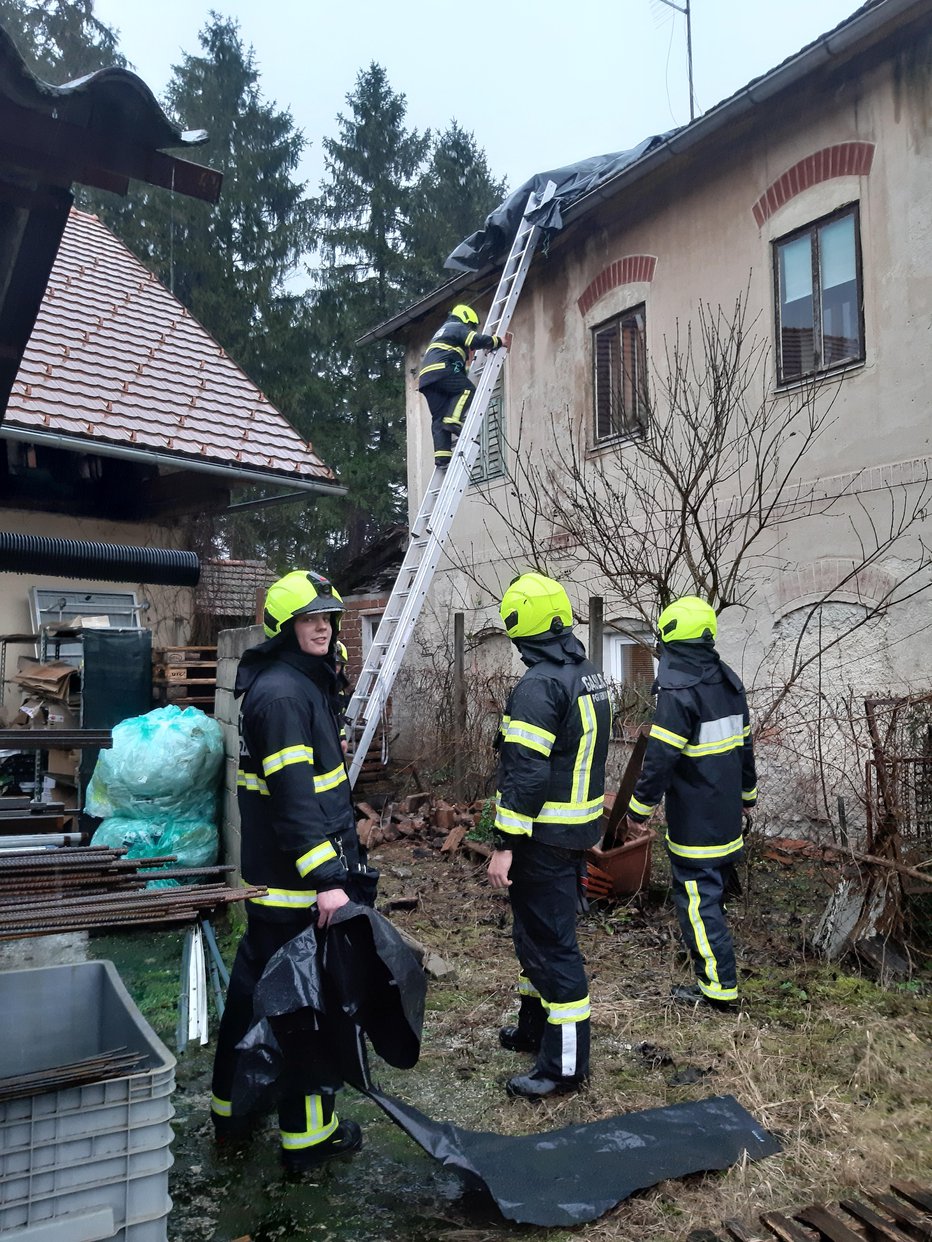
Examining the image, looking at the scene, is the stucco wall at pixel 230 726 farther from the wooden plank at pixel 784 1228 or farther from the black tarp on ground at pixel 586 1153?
the wooden plank at pixel 784 1228

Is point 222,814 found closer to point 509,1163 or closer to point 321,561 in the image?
point 509,1163

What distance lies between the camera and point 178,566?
9.41 feet

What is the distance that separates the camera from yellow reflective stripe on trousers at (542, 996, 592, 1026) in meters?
3.37

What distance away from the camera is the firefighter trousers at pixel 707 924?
4.12 m

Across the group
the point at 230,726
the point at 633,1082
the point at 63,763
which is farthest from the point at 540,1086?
the point at 63,763

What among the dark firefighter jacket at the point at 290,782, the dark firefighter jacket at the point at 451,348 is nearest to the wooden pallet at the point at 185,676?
the dark firefighter jacket at the point at 451,348

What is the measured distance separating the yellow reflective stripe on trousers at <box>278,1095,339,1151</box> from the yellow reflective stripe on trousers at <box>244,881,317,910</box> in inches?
23.2

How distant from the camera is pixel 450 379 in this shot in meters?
8.46

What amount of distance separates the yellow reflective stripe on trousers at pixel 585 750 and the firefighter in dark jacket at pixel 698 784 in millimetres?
758

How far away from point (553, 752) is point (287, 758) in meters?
1.14

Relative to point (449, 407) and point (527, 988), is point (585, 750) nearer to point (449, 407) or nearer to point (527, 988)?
point (527, 988)

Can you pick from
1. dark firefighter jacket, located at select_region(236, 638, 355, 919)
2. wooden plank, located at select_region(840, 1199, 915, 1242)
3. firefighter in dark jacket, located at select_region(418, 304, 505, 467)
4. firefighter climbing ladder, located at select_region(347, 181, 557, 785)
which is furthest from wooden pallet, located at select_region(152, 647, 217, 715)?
wooden plank, located at select_region(840, 1199, 915, 1242)

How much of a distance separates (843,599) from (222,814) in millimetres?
4904

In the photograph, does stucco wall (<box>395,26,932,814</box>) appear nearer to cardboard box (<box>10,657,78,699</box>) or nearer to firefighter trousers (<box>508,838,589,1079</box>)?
firefighter trousers (<box>508,838,589,1079</box>)
